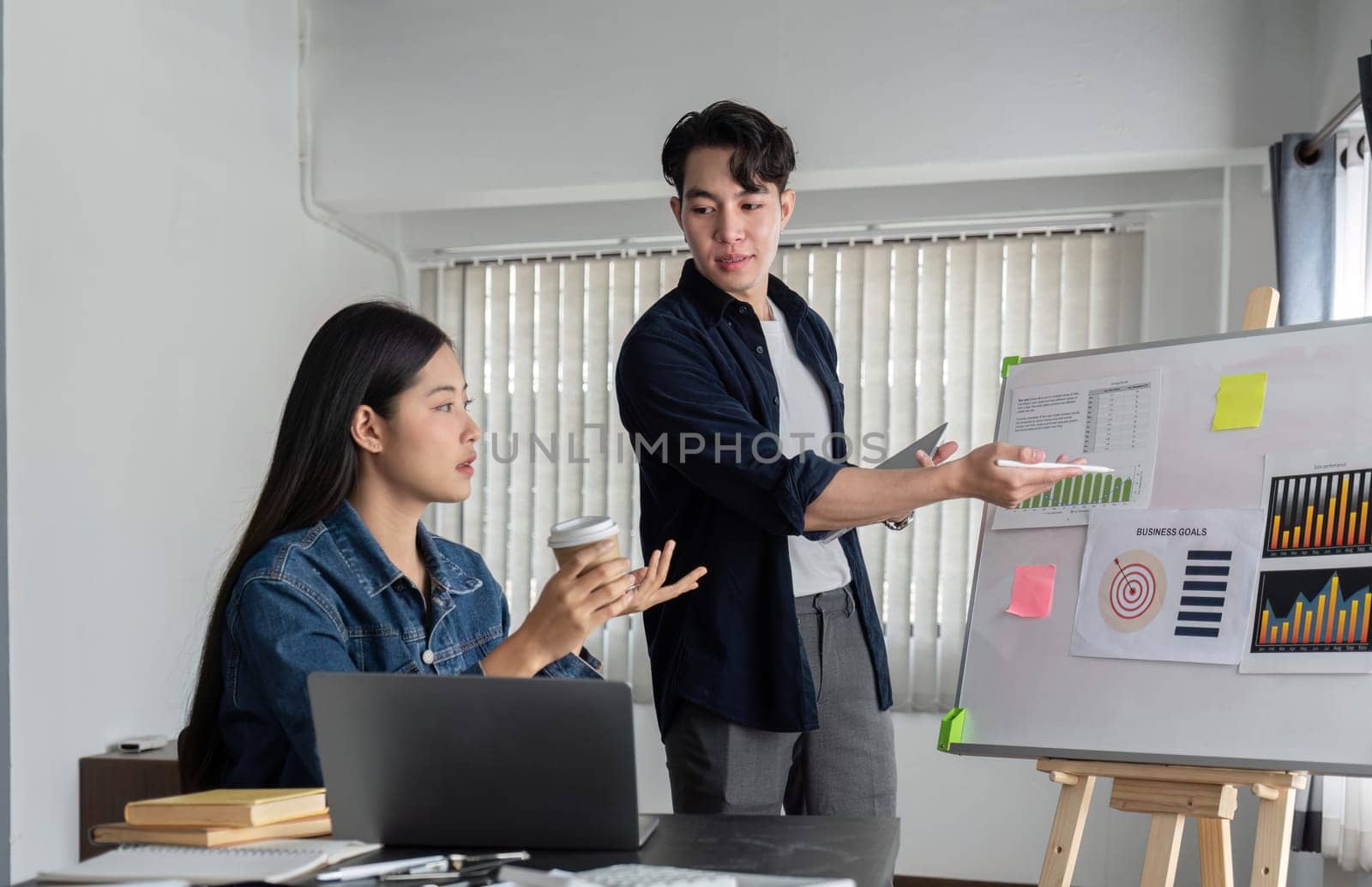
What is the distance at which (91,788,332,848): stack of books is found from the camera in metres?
1.11

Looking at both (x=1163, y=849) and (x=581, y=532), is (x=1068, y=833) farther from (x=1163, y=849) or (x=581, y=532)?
(x=581, y=532)

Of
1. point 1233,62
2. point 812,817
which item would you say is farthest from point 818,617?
point 1233,62

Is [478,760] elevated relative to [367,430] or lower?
lower

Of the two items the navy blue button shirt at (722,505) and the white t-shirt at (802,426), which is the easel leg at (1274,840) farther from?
the white t-shirt at (802,426)

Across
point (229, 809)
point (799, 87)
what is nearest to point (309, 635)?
point (229, 809)

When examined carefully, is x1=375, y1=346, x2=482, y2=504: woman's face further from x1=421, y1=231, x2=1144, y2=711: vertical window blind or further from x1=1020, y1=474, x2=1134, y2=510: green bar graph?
x1=421, y1=231, x2=1144, y2=711: vertical window blind

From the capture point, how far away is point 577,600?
4.40ft

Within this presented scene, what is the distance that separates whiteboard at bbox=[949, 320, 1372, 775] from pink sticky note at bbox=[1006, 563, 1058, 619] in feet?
0.04

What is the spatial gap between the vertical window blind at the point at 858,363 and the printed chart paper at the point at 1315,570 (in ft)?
6.35

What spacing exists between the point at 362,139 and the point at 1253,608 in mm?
2866

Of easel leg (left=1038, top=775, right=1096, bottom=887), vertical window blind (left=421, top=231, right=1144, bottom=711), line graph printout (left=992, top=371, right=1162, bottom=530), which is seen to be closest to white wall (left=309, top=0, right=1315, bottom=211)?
vertical window blind (left=421, top=231, right=1144, bottom=711)

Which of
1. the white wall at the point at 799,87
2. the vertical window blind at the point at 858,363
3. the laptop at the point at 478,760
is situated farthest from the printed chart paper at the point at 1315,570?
the vertical window blind at the point at 858,363

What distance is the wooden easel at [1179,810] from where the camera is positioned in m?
1.74

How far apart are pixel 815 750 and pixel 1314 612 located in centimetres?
76
